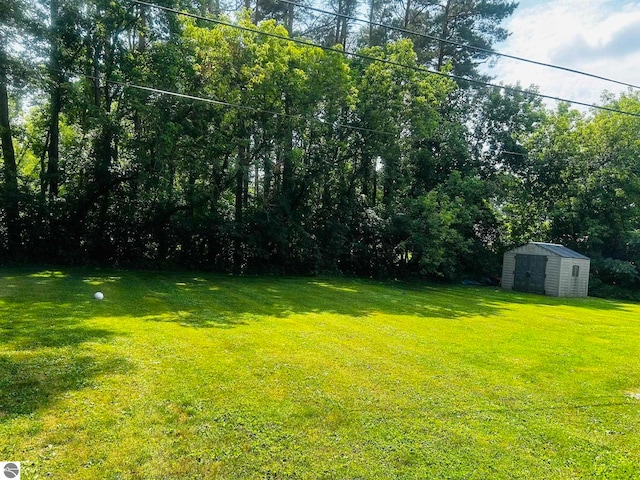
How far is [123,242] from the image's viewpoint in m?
13.8

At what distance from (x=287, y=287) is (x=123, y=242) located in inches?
235

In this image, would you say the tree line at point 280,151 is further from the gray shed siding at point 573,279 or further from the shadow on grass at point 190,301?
the gray shed siding at point 573,279

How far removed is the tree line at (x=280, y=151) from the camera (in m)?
12.9

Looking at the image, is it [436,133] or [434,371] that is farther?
[436,133]

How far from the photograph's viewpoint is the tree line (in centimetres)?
1293

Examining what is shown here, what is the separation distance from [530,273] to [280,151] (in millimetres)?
10527

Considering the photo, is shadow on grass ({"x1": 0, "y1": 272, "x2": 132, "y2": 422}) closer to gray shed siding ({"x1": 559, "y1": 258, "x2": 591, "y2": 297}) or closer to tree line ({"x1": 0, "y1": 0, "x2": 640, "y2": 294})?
tree line ({"x1": 0, "y1": 0, "x2": 640, "y2": 294})

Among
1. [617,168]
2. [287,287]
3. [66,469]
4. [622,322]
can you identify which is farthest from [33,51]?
[617,168]

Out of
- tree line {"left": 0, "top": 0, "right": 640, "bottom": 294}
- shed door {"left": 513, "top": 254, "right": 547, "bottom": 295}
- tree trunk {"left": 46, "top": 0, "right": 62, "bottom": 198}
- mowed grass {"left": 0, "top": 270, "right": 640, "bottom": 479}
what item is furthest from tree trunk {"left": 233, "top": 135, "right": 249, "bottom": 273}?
shed door {"left": 513, "top": 254, "right": 547, "bottom": 295}

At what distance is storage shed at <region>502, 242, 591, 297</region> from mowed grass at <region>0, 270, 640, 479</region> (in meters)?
8.89

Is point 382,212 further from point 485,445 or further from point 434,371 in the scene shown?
point 485,445

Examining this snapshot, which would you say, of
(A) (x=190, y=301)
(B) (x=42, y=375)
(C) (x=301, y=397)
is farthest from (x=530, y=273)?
(B) (x=42, y=375)

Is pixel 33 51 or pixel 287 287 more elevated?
pixel 33 51

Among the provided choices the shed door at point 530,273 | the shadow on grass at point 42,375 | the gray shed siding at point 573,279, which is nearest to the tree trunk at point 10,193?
the shadow on grass at point 42,375
